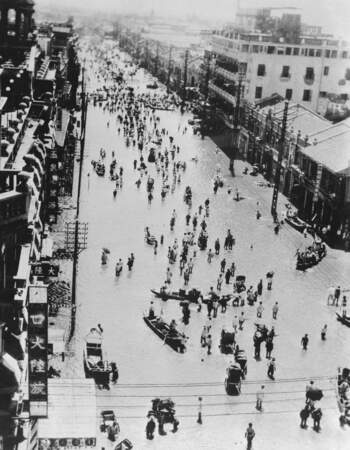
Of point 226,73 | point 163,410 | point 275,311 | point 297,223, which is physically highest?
point 226,73

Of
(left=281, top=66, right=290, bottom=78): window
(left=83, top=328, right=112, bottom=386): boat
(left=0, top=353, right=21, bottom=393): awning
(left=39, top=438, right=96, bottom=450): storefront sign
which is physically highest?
(left=281, top=66, right=290, bottom=78): window

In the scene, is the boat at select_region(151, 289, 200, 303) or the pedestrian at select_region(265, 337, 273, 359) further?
the boat at select_region(151, 289, 200, 303)

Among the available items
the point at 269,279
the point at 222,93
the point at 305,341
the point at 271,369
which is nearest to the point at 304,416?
the point at 271,369

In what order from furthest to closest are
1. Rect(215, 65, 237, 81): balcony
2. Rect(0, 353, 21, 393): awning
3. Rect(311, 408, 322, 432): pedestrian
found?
Rect(215, 65, 237, 81): balcony
Rect(311, 408, 322, 432): pedestrian
Rect(0, 353, 21, 393): awning

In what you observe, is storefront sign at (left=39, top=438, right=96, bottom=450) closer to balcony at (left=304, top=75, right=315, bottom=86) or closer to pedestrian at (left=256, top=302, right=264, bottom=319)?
pedestrian at (left=256, top=302, right=264, bottom=319)

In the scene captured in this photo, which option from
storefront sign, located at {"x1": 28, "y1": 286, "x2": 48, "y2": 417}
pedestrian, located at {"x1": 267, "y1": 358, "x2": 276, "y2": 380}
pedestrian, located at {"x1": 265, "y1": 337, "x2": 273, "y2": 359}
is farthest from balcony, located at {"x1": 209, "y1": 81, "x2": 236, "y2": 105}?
storefront sign, located at {"x1": 28, "y1": 286, "x2": 48, "y2": 417}

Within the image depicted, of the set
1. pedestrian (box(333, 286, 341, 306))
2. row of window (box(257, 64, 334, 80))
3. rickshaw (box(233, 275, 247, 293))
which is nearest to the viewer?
pedestrian (box(333, 286, 341, 306))

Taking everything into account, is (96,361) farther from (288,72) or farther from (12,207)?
(288,72)
